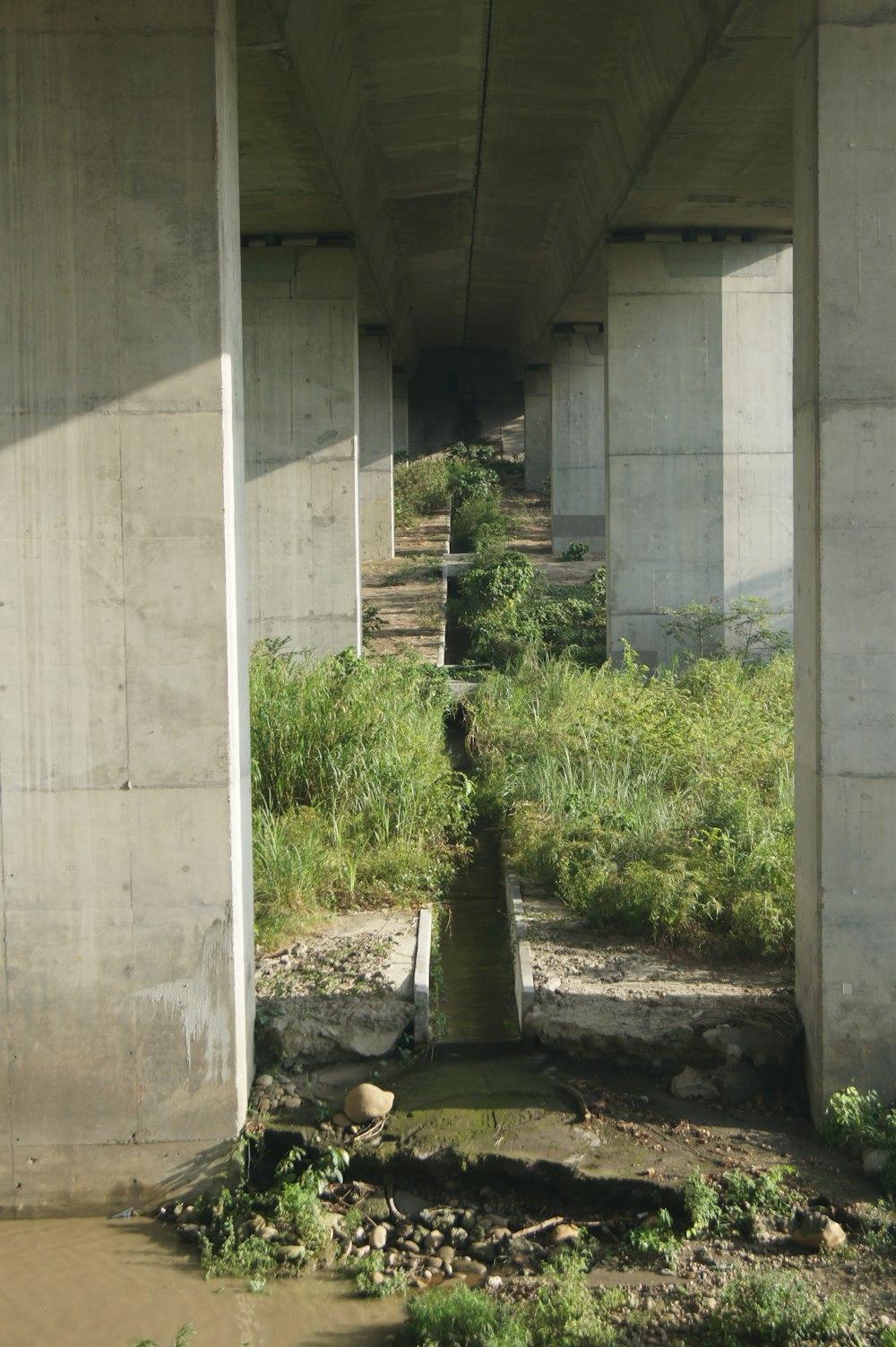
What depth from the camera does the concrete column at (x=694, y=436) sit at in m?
15.8

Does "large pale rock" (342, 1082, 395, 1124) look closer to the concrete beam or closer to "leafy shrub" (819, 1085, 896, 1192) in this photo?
"leafy shrub" (819, 1085, 896, 1192)

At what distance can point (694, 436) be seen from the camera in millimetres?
15922

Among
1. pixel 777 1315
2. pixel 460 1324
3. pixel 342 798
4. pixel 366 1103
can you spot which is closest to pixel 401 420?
pixel 342 798

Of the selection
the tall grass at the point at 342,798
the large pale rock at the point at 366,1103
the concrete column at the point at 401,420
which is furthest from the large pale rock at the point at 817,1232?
the concrete column at the point at 401,420

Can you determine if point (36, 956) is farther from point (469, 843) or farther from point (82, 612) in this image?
point (469, 843)

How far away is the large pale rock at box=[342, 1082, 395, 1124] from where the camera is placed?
6.57 m

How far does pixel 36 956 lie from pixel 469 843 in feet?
16.9

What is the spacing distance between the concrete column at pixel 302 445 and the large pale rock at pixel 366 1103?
944 centimetres

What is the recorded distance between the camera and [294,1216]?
6.04 m

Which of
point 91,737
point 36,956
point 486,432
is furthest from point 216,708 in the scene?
point 486,432

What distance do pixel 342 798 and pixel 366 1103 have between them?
3582 mm

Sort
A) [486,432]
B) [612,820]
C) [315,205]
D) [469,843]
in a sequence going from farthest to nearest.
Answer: [486,432] → [315,205] → [469,843] → [612,820]

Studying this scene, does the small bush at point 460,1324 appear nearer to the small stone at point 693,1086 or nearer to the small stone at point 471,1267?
the small stone at point 471,1267

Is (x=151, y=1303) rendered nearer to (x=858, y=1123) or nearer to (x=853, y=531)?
(x=858, y=1123)
